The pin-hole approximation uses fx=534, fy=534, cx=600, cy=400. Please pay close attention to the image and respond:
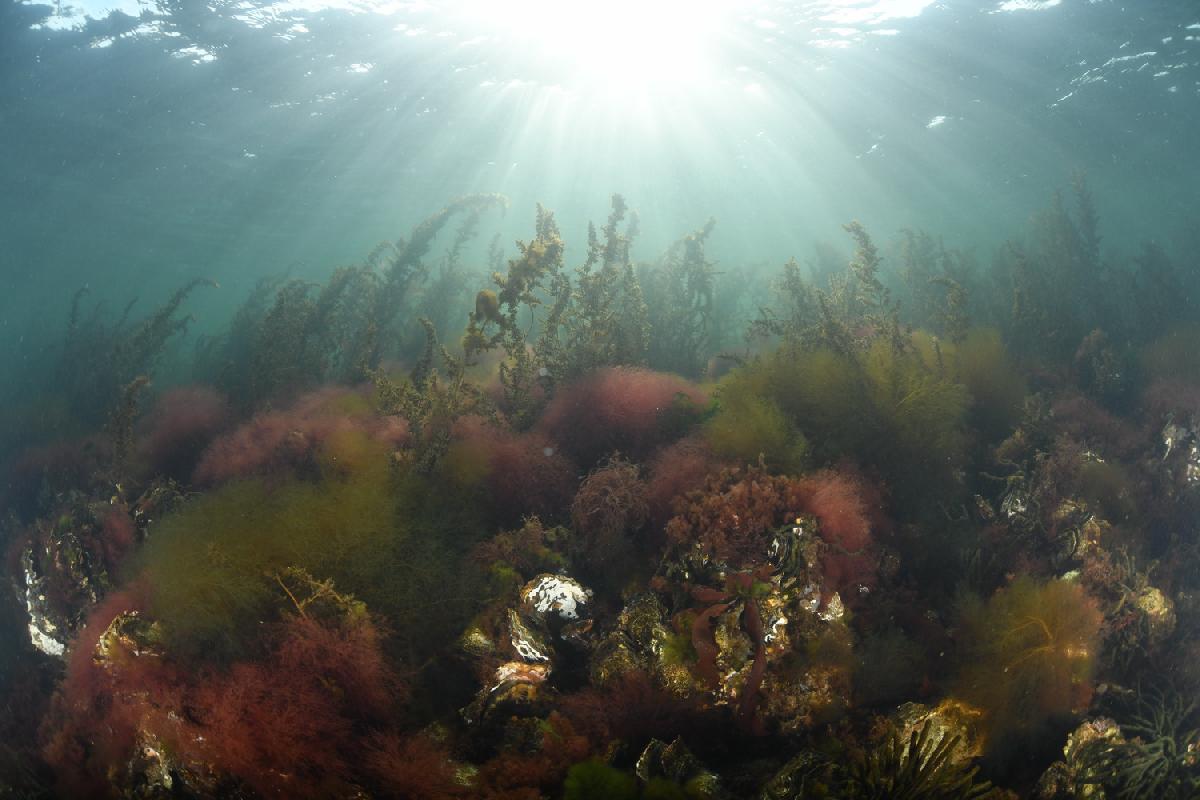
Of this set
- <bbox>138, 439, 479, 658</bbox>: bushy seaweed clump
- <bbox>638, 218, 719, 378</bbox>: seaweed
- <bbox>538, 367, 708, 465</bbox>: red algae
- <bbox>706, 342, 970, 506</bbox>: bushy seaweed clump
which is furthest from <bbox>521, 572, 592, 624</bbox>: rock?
<bbox>638, 218, 719, 378</bbox>: seaweed

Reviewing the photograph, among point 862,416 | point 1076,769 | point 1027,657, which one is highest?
point 862,416

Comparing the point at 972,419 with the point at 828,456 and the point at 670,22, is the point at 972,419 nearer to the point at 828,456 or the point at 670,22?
the point at 828,456

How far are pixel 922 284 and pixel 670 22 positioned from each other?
399 inches

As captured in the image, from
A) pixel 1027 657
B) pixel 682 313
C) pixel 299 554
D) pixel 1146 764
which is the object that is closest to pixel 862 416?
pixel 1027 657

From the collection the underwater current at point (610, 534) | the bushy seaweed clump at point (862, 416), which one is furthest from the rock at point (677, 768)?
the bushy seaweed clump at point (862, 416)

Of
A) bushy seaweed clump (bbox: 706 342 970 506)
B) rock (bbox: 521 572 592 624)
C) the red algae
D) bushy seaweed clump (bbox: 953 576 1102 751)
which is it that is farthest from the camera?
the red algae

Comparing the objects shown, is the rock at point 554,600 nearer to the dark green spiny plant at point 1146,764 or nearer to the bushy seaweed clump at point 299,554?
the bushy seaweed clump at point 299,554

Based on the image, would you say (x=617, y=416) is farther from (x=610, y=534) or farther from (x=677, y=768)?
(x=677, y=768)

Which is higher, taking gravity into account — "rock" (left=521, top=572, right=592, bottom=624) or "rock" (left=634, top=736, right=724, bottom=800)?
"rock" (left=634, top=736, right=724, bottom=800)

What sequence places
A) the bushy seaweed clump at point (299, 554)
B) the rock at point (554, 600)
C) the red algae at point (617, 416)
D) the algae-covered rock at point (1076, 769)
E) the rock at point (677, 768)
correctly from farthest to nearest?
the red algae at point (617, 416) < the rock at point (554, 600) < the bushy seaweed clump at point (299, 554) < the algae-covered rock at point (1076, 769) < the rock at point (677, 768)

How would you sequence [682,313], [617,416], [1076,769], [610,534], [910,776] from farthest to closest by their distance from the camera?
[682,313] → [617,416] → [610,534] → [1076,769] → [910,776]

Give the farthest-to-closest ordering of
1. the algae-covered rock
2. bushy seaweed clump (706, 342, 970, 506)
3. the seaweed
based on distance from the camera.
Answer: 1. the seaweed
2. bushy seaweed clump (706, 342, 970, 506)
3. the algae-covered rock

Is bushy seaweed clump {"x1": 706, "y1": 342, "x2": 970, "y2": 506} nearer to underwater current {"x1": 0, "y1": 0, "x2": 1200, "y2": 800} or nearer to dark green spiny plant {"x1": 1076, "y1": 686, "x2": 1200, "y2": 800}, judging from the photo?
underwater current {"x1": 0, "y1": 0, "x2": 1200, "y2": 800}

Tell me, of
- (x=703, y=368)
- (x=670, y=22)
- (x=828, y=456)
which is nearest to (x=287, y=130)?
(x=670, y=22)
